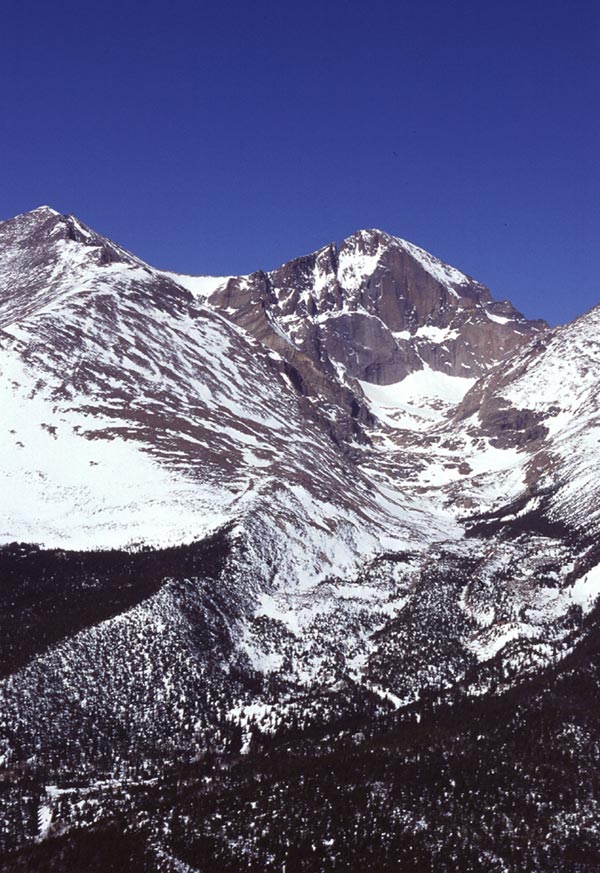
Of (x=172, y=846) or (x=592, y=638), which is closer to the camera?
(x=172, y=846)

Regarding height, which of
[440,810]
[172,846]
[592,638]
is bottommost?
[172,846]

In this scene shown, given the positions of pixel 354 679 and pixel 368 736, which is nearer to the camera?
pixel 368 736

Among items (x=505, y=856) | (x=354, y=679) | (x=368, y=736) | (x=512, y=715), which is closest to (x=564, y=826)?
(x=505, y=856)

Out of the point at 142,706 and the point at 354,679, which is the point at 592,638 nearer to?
the point at 354,679

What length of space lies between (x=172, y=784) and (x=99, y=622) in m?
42.6

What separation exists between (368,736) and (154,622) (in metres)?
47.5

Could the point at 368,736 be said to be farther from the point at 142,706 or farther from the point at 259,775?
the point at 142,706

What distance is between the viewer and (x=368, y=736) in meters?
161

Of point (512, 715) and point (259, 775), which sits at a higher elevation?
point (512, 715)

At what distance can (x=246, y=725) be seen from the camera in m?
168

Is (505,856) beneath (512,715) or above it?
beneath

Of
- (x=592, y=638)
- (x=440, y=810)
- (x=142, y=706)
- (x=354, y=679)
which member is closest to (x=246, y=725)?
(x=142, y=706)

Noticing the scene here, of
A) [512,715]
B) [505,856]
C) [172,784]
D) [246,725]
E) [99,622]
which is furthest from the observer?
[99,622]

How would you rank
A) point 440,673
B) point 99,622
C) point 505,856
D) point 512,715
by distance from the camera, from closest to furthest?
point 505,856 → point 512,715 → point 99,622 → point 440,673
